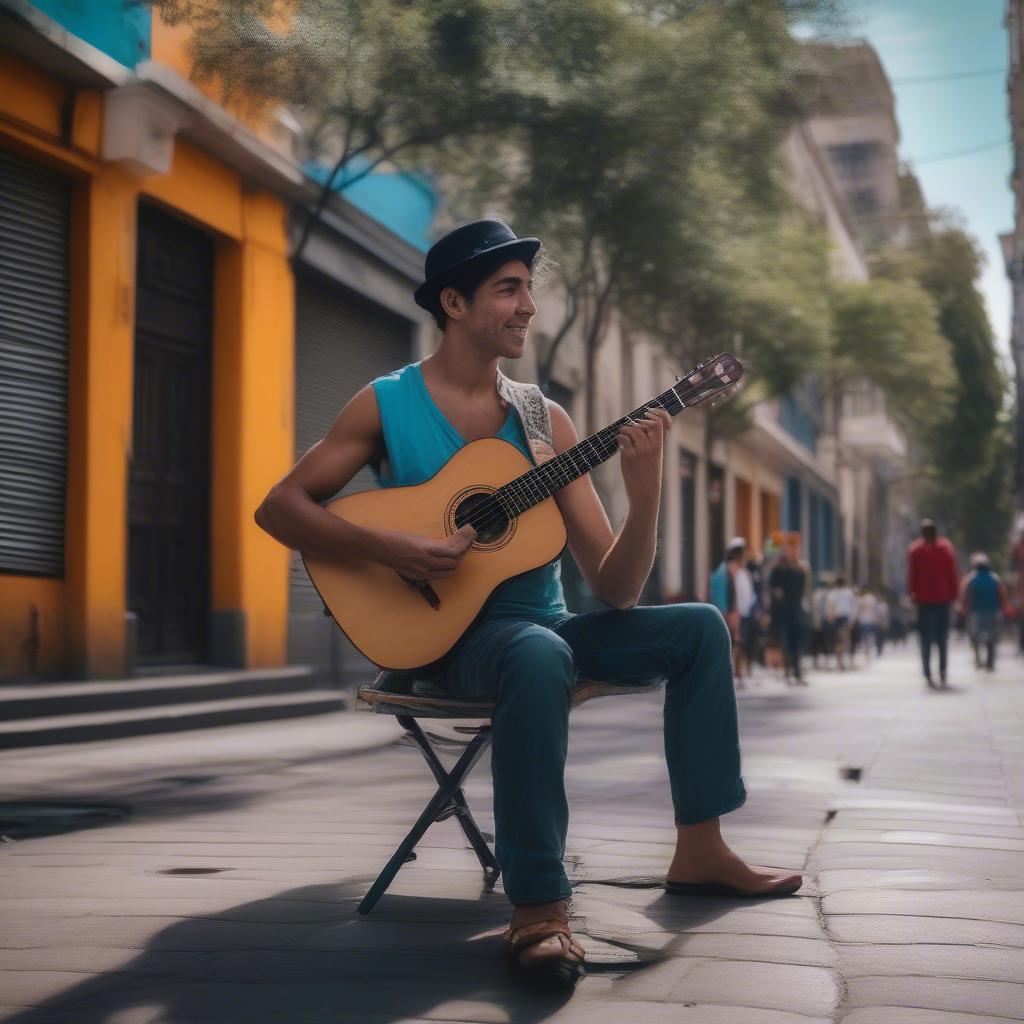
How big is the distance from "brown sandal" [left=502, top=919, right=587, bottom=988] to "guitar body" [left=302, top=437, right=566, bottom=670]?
741 mm

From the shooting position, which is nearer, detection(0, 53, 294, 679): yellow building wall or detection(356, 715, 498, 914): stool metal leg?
detection(356, 715, 498, 914): stool metal leg

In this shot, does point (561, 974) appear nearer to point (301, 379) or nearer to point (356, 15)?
point (356, 15)

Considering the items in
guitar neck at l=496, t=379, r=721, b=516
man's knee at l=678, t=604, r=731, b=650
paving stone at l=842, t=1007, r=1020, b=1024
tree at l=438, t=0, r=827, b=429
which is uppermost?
tree at l=438, t=0, r=827, b=429

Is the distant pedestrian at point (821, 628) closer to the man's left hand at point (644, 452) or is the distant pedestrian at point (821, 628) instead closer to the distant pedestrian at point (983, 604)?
the distant pedestrian at point (983, 604)

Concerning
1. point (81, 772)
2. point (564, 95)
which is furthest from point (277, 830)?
point (564, 95)

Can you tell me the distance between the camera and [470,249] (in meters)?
4.32

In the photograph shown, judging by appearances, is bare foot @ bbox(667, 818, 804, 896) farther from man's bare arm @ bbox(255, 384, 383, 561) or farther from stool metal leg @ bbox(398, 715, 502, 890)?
man's bare arm @ bbox(255, 384, 383, 561)

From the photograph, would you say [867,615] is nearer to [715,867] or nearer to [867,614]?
[867,614]

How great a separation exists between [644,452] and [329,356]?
13.2 m

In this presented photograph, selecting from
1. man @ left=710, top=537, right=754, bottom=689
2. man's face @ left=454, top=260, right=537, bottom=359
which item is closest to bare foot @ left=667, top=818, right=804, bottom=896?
man's face @ left=454, top=260, right=537, bottom=359

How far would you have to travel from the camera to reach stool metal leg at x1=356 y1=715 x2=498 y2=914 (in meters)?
4.12

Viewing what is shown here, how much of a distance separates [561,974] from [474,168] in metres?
12.7

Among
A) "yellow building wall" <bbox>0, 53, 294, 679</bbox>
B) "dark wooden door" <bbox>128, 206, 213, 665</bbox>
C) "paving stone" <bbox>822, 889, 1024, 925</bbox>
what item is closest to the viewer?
"paving stone" <bbox>822, 889, 1024, 925</bbox>

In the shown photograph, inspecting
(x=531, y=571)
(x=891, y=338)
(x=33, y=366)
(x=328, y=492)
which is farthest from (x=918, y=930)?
(x=891, y=338)
